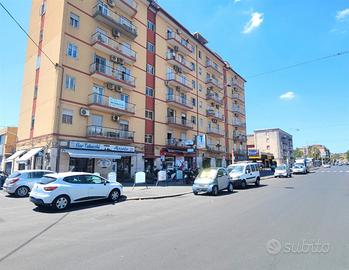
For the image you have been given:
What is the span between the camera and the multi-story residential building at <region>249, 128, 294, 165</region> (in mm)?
87938

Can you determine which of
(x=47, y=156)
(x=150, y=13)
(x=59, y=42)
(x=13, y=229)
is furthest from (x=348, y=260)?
(x=150, y=13)

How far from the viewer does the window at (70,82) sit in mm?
23125

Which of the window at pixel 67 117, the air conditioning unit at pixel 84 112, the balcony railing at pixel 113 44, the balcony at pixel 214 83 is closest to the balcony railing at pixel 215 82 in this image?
the balcony at pixel 214 83

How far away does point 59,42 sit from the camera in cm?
2302

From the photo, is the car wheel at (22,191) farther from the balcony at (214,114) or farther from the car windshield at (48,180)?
the balcony at (214,114)

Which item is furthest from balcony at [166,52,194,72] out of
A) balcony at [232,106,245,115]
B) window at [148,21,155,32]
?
balcony at [232,106,245,115]

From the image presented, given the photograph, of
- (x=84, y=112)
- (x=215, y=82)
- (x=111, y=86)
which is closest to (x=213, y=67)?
(x=215, y=82)

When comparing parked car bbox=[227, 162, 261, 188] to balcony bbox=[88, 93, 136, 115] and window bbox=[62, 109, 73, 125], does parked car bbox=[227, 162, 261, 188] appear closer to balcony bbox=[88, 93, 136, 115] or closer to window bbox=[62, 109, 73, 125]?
balcony bbox=[88, 93, 136, 115]

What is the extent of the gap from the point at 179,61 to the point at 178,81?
3.26 meters

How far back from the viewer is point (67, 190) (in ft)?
36.9

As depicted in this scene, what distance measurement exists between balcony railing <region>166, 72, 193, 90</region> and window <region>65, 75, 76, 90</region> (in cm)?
1395

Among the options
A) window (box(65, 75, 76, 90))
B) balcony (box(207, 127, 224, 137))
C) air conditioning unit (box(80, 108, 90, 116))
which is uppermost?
window (box(65, 75, 76, 90))

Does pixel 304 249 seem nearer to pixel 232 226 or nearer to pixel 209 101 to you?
pixel 232 226

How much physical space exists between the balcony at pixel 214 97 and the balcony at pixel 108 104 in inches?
755
